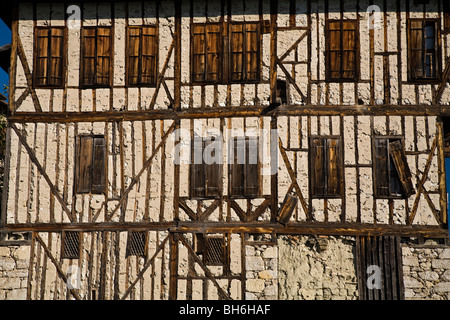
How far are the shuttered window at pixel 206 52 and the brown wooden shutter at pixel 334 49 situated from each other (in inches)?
119

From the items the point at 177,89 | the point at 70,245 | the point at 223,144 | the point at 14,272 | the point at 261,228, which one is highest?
the point at 177,89

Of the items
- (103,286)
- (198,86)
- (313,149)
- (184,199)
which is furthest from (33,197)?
(313,149)

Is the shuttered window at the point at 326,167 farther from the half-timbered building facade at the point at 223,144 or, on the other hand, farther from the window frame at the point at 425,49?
the window frame at the point at 425,49

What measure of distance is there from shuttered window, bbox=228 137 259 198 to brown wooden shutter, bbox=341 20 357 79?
315 cm

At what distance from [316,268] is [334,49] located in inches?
237

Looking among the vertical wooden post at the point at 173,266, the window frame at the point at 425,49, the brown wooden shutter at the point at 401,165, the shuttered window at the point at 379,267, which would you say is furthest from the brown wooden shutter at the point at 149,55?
the shuttered window at the point at 379,267

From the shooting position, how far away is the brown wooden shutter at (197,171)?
15805 mm

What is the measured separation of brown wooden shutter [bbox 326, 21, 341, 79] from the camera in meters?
16.0

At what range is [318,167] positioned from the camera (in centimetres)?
1570

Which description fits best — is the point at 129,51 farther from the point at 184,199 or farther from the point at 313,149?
the point at 313,149

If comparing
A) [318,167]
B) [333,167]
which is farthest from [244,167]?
[333,167]

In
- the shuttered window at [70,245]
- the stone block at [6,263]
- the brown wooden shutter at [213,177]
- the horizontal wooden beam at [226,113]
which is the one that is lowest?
the stone block at [6,263]

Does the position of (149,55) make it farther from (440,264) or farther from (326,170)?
(440,264)

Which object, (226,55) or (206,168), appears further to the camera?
(226,55)
